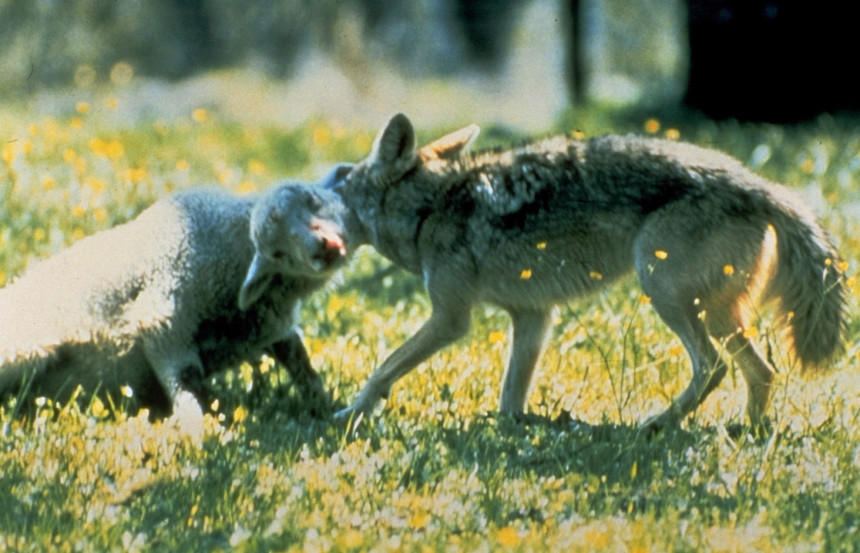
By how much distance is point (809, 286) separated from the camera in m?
5.01

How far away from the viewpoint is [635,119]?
13.4 meters

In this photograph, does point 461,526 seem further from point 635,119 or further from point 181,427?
point 635,119

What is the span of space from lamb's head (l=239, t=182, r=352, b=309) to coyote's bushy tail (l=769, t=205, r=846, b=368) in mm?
1758

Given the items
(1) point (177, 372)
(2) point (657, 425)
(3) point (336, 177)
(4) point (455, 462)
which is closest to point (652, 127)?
(3) point (336, 177)

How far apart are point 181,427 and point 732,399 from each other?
2247 mm

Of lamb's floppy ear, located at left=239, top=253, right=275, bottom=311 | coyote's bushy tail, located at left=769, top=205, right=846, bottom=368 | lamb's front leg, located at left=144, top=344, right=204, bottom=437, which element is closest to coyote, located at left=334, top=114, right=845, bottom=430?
coyote's bushy tail, located at left=769, top=205, right=846, bottom=368

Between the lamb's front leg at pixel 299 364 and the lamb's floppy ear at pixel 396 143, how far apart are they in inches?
34.2

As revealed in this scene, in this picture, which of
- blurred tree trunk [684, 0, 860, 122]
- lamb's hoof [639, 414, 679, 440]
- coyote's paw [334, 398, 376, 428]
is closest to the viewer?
lamb's hoof [639, 414, 679, 440]

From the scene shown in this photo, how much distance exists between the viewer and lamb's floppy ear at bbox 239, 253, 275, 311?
5.38 metres

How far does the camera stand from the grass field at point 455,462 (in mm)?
3900

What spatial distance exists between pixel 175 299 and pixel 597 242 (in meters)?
1.76

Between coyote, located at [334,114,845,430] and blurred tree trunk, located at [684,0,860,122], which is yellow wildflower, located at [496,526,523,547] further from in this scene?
blurred tree trunk, located at [684,0,860,122]

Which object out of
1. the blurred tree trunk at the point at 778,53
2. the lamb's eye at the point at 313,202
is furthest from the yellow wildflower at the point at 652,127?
the lamb's eye at the point at 313,202

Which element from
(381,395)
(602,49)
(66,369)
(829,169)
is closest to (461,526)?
(381,395)
